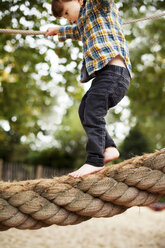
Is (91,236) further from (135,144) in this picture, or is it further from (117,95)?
(135,144)

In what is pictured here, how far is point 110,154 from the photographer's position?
181cm

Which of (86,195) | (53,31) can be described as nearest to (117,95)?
(86,195)

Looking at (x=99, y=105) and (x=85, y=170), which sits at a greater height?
A: (x=99, y=105)

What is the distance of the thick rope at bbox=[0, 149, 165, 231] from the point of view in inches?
56.1

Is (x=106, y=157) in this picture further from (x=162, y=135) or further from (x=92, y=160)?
(x=162, y=135)

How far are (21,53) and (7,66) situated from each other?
0.43m

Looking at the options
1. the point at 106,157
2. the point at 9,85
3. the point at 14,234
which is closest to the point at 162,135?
the point at 9,85

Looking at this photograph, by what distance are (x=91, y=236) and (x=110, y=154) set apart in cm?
249

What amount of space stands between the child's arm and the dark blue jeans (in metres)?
0.50

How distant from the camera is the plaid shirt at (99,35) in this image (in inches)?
67.3

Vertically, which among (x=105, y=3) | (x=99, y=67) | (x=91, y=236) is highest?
(x=105, y=3)

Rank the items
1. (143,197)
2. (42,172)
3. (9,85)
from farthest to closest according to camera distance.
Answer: (42,172)
(9,85)
(143,197)

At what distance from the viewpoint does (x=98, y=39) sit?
1738mm

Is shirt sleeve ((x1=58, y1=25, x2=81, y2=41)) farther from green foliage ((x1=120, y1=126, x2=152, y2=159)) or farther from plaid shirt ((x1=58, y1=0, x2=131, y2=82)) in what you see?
green foliage ((x1=120, y1=126, x2=152, y2=159))
